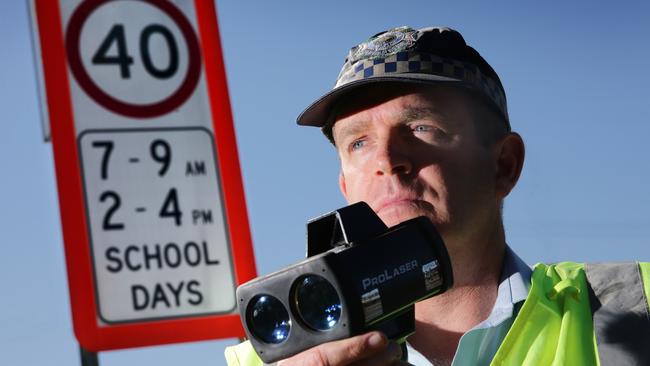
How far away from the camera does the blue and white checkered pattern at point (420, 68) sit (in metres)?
2.96

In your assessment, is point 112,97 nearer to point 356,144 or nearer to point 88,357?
point 88,357

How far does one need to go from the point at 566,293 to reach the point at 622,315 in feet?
0.58

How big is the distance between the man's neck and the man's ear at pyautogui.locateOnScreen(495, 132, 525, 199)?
0.19 m

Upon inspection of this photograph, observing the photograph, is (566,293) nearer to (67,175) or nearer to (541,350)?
(541,350)

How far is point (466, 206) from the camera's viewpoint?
9.63 feet

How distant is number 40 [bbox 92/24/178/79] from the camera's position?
4.30m

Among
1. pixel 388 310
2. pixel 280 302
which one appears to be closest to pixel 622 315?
pixel 388 310

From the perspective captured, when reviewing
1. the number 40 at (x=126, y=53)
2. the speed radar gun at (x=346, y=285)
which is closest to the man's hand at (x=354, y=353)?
the speed radar gun at (x=346, y=285)

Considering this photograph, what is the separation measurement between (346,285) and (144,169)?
198 centimetres

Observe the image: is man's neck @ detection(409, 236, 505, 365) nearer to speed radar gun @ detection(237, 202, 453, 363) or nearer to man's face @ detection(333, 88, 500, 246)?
man's face @ detection(333, 88, 500, 246)

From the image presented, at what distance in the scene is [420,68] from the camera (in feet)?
9.72

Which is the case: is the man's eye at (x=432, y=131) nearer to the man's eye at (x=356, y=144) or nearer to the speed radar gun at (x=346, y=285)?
the man's eye at (x=356, y=144)

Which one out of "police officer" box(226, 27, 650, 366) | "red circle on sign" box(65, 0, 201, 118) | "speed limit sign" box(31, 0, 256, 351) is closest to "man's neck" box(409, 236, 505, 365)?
"police officer" box(226, 27, 650, 366)

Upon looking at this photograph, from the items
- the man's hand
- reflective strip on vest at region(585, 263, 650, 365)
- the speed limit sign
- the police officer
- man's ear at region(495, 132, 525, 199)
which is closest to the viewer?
the man's hand
